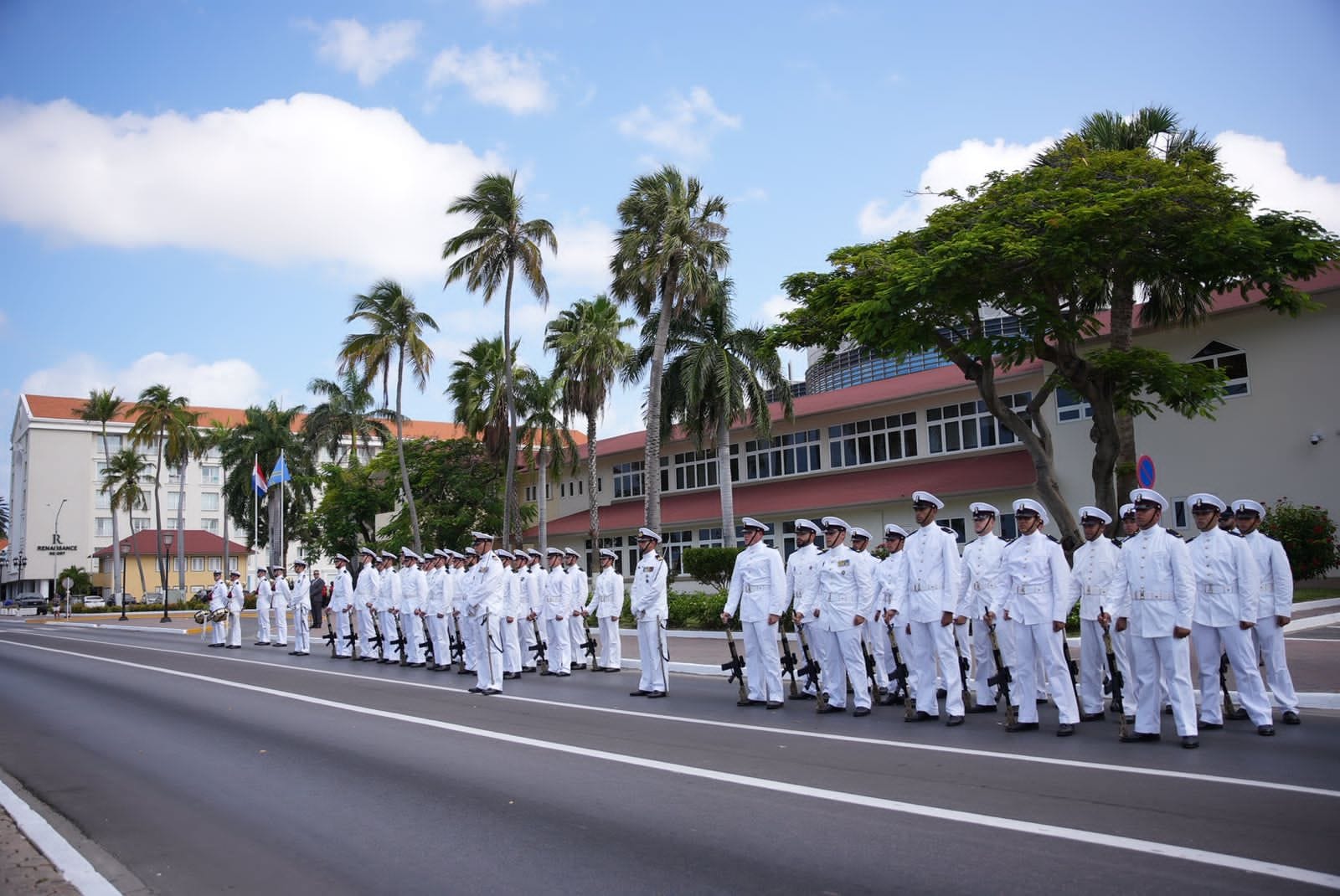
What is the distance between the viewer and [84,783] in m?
8.39

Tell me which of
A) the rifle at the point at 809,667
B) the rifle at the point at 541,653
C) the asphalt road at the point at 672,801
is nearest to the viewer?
the asphalt road at the point at 672,801

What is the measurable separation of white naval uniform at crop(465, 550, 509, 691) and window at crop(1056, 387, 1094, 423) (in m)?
21.5

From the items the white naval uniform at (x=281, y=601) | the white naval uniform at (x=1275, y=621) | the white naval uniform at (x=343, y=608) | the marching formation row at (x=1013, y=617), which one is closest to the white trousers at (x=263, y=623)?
the white naval uniform at (x=281, y=601)

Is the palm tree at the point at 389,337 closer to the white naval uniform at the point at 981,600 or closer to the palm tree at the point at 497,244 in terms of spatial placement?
the palm tree at the point at 497,244

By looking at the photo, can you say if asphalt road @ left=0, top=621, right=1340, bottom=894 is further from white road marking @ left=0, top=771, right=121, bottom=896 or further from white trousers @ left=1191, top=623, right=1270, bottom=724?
white trousers @ left=1191, top=623, right=1270, bottom=724

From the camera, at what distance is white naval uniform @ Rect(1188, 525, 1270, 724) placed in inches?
359

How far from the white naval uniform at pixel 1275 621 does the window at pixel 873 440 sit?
83.6 feet

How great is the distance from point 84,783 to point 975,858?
7227mm

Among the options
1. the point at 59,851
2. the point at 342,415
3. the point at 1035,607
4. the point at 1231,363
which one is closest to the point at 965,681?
the point at 1035,607

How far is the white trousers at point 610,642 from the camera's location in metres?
17.4

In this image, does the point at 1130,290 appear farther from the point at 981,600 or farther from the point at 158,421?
the point at 158,421

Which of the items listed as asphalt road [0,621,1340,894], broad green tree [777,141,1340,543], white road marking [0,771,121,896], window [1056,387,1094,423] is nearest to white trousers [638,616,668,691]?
asphalt road [0,621,1340,894]

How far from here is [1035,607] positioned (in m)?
9.72

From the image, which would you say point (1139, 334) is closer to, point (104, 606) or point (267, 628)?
point (267, 628)
